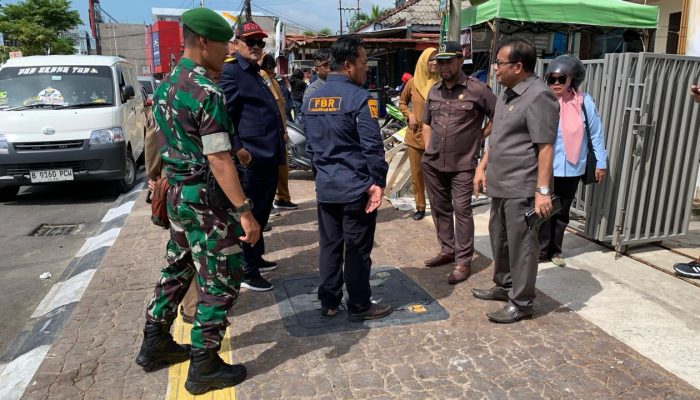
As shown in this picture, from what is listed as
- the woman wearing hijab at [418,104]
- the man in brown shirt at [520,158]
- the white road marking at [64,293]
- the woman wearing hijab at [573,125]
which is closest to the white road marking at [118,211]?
the white road marking at [64,293]

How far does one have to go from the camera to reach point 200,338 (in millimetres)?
2617

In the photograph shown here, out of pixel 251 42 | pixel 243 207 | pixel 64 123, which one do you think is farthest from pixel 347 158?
pixel 64 123

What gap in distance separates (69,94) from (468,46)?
6.31 meters

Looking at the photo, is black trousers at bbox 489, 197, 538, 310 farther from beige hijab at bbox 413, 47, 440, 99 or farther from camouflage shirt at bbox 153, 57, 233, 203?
beige hijab at bbox 413, 47, 440, 99

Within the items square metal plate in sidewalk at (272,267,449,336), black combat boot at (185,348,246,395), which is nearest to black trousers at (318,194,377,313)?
square metal plate in sidewalk at (272,267,449,336)

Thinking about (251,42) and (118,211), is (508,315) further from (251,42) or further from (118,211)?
(118,211)

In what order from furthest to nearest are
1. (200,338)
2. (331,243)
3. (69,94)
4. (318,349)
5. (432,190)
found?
(69,94)
(432,190)
(331,243)
(318,349)
(200,338)

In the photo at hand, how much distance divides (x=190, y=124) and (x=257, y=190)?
4.85 feet

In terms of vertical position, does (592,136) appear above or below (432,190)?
above

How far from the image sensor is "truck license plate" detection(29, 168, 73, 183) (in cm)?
687

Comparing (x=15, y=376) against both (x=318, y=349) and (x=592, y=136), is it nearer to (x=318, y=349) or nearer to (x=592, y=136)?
(x=318, y=349)

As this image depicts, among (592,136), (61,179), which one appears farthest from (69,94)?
(592,136)

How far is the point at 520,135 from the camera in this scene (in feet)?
10.6

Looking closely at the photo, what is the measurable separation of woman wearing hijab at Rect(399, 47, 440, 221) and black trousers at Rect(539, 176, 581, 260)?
1.61 metres
